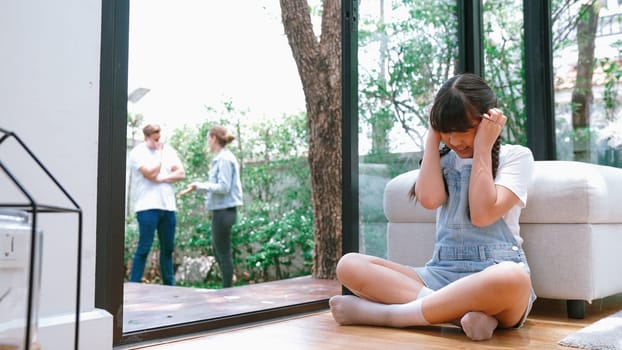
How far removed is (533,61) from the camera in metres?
3.62

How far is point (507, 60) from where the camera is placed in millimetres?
3566

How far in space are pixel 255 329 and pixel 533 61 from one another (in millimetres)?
2629

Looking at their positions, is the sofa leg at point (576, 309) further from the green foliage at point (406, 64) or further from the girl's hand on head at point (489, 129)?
the green foliage at point (406, 64)

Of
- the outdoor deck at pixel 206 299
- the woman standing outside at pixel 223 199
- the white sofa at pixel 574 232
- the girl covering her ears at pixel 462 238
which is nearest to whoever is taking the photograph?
the girl covering her ears at pixel 462 238

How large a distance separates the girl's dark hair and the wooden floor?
62cm

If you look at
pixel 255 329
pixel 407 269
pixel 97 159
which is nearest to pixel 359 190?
pixel 407 269

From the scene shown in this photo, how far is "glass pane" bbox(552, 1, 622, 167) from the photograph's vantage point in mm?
3416

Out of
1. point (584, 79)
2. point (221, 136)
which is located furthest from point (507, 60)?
point (221, 136)

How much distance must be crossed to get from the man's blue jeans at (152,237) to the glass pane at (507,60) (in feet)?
7.19

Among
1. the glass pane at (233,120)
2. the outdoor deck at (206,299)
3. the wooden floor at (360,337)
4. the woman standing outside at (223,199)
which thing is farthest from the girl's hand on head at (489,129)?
the glass pane at (233,120)

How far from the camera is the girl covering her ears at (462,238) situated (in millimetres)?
1650

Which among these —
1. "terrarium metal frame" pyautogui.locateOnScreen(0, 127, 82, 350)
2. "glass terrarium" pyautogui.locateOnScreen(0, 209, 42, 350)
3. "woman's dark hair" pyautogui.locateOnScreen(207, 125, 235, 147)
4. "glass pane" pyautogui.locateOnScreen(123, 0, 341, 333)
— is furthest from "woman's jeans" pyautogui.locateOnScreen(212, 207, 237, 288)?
"terrarium metal frame" pyautogui.locateOnScreen(0, 127, 82, 350)

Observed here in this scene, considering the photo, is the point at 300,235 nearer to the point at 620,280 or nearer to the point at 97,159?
the point at 620,280

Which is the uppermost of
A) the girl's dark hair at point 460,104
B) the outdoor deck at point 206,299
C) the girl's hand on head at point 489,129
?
the girl's dark hair at point 460,104
